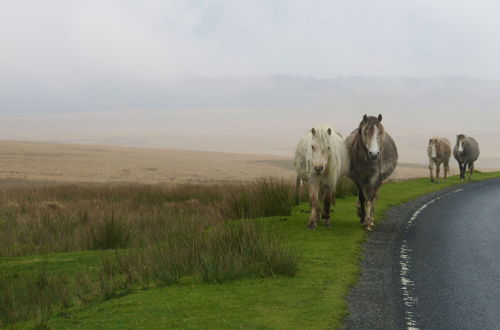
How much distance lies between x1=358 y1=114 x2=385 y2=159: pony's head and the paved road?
78.8 inches

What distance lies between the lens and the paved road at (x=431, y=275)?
24.2ft

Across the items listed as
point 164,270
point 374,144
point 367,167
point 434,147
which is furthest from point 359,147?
point 434,147

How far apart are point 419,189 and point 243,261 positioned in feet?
63.5

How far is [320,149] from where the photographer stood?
41.2 ft

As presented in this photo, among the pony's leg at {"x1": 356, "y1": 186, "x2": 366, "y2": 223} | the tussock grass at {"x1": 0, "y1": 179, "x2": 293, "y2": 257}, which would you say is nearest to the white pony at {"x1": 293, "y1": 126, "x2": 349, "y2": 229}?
the pony's leg at {"x1": 356, "y1": 186, "x2": 366, "y2": 223}

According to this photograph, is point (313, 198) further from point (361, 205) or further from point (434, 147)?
point (434, 147)

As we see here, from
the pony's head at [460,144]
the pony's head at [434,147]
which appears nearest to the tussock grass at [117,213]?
the pony's head at [434,147]

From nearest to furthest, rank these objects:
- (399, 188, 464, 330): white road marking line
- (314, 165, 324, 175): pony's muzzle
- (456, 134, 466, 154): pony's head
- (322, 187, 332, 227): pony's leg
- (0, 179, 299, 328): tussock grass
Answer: (399, 188, 464, 330): white road marking line → (0, 179, 299, 328): tussock grass → (314, 165, 324, 175): pony's muzzle → (322, 187, 332, 227): pony's leg → (456, 134, 466, 154): pony's head

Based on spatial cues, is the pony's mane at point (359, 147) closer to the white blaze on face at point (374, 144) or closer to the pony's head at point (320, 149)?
the white blaze on face at point (374, 144)

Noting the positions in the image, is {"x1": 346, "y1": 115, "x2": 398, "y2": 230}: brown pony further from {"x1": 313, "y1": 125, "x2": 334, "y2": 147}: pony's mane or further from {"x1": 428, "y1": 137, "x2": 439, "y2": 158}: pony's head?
{"x1": 428, "y1": 137, "x2": 439, "y2": 158}: pony's head

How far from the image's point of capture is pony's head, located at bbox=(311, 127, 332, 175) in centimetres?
1228

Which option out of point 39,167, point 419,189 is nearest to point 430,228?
point 419,189

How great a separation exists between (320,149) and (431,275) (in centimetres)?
387

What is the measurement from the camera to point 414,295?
8.41 meters
